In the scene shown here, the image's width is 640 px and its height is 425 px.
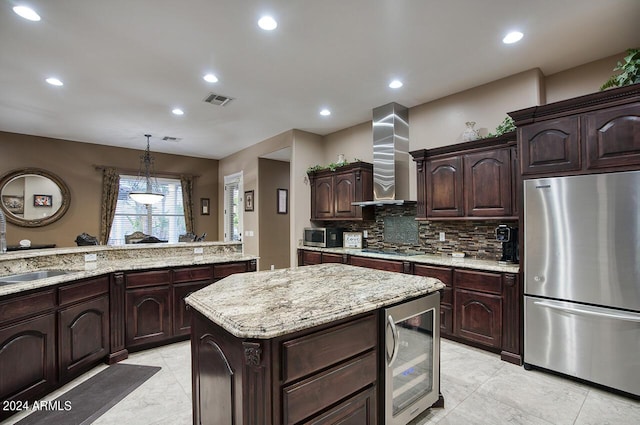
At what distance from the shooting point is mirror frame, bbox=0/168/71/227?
5377 mm

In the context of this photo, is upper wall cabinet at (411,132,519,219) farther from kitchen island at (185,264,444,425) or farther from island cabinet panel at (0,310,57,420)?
island cabinet panel at (0,310,57,420)

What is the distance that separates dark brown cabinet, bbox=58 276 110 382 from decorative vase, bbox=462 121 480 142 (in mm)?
4063

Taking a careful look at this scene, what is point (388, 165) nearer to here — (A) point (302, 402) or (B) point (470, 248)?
(B) point (470, 248)

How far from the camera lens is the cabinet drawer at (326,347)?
126cm

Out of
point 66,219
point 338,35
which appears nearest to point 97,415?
point 338,35

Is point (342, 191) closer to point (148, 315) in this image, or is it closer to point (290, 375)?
point (148, 315)

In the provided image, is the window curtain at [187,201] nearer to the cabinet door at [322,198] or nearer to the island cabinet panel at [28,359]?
the cabinet door at [322,198]

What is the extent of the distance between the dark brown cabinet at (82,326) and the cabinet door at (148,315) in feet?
0.65

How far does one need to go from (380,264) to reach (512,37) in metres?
2.72

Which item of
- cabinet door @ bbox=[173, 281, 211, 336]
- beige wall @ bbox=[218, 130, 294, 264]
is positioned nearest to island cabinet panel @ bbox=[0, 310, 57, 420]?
cabinet door @ bbox=[173, 281, 211, 336]

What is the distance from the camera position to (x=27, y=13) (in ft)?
7.62

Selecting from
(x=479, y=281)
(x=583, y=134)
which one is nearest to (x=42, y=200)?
(x=479, y=281)

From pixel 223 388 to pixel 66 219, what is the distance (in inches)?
251

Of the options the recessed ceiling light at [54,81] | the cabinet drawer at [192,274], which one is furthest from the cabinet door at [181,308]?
the recessed ceiling light at [54,81]
